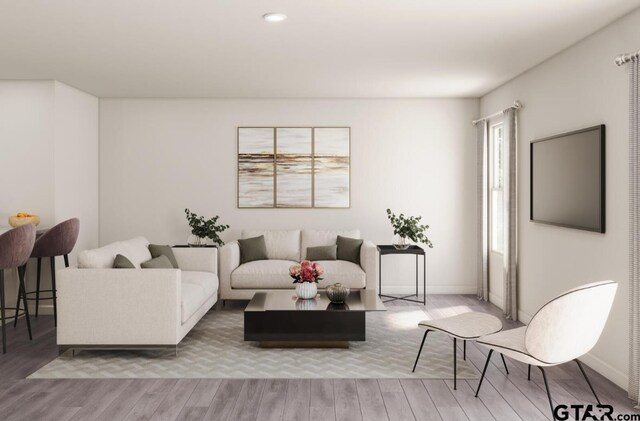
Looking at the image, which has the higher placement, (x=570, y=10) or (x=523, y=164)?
(x=570, y=10)

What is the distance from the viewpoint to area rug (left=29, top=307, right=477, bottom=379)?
4.07 m

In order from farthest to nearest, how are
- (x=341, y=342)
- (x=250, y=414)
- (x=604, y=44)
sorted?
(x=341, y=342)
(x=604, y=44)
(x=250, y=414)

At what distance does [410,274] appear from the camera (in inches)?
292

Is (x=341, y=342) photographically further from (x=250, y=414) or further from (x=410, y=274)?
(x=410, y=274)

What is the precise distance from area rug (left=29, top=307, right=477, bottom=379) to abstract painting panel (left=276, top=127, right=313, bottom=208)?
2553mm

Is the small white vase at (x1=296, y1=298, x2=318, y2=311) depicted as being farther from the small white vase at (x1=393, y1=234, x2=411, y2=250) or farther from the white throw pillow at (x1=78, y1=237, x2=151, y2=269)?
the small white vase at (x1=393, y1=234, x2=411, y2=250)

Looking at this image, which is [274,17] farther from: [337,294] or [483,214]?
[483,214]

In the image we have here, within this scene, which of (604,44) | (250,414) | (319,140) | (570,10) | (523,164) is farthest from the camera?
(319,140)

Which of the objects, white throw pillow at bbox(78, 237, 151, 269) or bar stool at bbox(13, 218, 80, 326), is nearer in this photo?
white throw pillow at bbox(78, 237, 151, 269)

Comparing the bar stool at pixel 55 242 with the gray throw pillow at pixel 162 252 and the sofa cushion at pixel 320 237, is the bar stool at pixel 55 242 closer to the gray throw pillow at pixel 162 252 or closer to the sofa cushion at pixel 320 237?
the gray throw pillow at pixel 162 252

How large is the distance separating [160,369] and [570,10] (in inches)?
151

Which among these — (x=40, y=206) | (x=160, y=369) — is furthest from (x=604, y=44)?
(x=40, y=206)

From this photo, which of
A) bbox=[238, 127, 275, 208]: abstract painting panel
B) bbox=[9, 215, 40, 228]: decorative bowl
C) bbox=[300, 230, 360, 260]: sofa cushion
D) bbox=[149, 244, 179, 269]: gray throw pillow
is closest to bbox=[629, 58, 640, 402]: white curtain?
bbox=[300, 230, 360, 260]: sofa cushion

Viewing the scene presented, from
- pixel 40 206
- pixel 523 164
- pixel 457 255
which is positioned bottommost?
pixel 457 255
